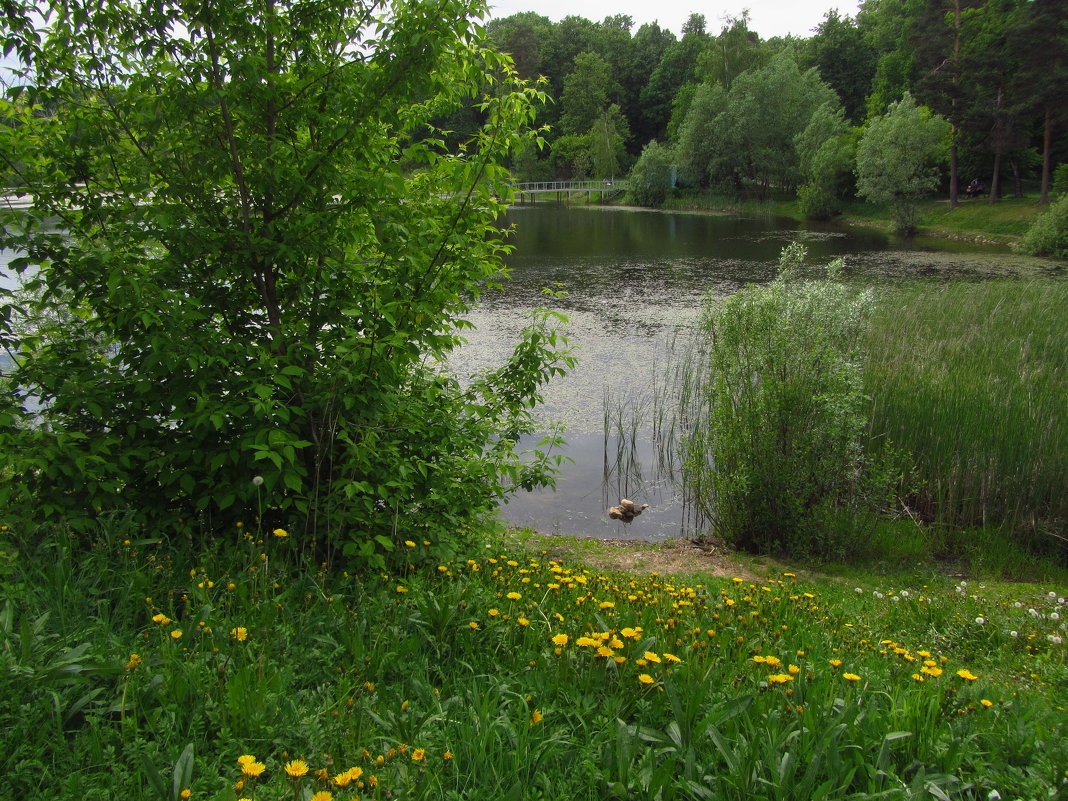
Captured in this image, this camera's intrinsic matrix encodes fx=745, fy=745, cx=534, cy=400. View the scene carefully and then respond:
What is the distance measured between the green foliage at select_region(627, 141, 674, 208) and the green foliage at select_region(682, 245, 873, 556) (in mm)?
60978

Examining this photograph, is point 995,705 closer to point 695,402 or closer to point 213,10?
point 213,10

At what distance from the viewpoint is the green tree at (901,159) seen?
131 feet

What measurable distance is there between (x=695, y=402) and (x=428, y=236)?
28.9ft

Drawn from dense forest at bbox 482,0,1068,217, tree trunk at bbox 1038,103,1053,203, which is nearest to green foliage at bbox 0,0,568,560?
dense forest at bbox 482,0,1068,217

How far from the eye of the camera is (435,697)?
104 inches

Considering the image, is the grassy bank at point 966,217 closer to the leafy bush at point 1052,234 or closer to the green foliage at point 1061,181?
the green foliage at point 1061,181

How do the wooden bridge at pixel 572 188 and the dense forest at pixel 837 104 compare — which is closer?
the dense forest at pixel 837 104

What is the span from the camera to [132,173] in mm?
4051

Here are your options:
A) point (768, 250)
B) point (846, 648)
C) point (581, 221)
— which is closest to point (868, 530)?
point (846, 648)

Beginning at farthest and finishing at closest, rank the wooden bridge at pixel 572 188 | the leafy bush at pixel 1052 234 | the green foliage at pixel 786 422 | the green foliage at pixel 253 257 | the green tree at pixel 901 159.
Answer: the wooden bridge at pixel 572 188 < the green tree at pixel 901 159 < the leafy bush at pixel 1052 234 < the green foliage at pixel 786 422 < the green foliage at pixel 253 257

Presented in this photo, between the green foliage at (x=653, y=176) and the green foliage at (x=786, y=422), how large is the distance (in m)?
61.0

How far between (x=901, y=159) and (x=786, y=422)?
38648 mm

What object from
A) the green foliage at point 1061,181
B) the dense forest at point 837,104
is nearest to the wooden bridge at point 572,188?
the dense forest at point 837,104

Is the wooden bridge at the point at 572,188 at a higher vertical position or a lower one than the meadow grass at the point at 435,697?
higher
